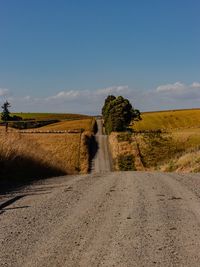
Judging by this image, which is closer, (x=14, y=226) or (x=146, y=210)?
(x=14, y=226)

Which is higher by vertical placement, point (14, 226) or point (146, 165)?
point (14, 226)

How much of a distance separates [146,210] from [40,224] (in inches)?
92.7

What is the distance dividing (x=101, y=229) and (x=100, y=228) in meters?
0.08

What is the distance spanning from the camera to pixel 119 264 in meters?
5.79

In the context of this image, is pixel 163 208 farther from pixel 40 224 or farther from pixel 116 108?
pixel 116 108

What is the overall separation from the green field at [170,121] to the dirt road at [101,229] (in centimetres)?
11306

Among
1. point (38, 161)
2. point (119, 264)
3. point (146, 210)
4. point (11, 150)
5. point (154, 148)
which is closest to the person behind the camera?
point (119, 264)

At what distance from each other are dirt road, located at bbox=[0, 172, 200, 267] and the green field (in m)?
113

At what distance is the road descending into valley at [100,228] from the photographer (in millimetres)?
6098

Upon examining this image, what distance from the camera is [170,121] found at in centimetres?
13462

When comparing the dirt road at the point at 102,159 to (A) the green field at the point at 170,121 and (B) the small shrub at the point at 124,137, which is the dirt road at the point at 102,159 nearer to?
(B) the small shrub at the point at 124,137

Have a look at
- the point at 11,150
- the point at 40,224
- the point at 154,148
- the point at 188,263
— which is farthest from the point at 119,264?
the point at 154,148

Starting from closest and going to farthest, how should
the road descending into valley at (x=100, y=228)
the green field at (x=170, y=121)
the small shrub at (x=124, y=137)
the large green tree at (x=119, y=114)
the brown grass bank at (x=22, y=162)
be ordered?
the road descending into valley at (x=100, y=228) < the brown grass bank at (x=22, y=162) < the small shrub at (x=124, y=137) < the large green tree at (x=119, y=114) < the green field at (x=170, y=121)

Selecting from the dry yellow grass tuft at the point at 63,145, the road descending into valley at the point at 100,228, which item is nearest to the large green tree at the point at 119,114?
the dry yellow grass tuft at the point at 63,145
